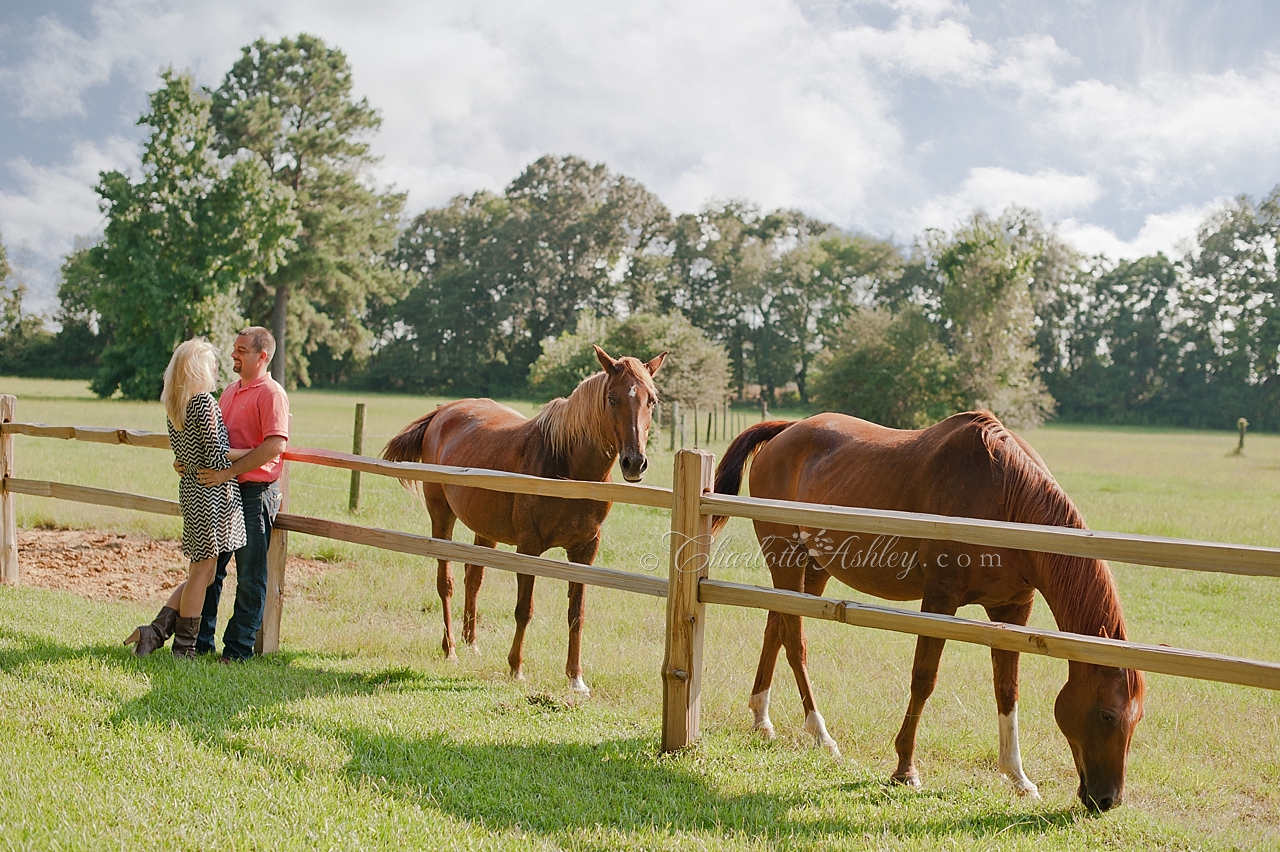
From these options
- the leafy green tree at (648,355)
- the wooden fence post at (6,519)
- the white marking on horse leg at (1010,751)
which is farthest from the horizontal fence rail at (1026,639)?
the leafy green tree at (648,355)

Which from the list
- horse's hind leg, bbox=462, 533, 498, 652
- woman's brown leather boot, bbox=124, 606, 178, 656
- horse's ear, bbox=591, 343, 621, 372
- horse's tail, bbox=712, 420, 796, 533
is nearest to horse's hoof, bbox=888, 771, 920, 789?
horse's tail, bbox=712, 420, 796, 533

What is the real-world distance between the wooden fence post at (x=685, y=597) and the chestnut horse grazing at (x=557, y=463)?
2.72ft

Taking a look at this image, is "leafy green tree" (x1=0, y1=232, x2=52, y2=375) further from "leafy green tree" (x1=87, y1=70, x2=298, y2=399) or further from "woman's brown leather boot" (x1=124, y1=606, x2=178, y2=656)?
"woman's brown leather boot" (x1=124, y1=606, x2=178, y2=656)

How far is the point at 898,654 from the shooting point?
6152 mm

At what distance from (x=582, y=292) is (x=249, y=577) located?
1963 inches

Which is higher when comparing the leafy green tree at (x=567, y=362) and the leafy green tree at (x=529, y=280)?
the leafy green tree at (x=529, y=280)

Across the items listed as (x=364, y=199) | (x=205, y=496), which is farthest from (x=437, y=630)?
(x=364, y=199)

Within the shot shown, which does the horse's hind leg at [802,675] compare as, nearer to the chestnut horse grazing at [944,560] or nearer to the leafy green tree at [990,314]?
the chestnut horse grazing at [944,560]

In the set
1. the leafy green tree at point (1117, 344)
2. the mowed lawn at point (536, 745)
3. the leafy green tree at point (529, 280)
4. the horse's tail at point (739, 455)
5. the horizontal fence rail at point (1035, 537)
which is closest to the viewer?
the horizontal fence rail at point (1035, 537)

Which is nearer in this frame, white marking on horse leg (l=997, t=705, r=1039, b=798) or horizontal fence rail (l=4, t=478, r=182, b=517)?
white marking on horse leg (l=997, t=705, r=1039, b=798)

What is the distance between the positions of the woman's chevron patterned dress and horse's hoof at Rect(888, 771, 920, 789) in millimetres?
3618

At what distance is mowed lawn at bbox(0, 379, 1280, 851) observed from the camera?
289cm

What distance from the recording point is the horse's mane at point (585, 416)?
4.76m

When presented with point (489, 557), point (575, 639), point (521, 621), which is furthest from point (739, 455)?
point (489, 557)
